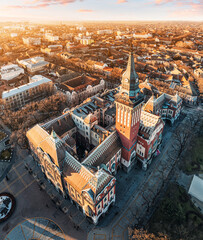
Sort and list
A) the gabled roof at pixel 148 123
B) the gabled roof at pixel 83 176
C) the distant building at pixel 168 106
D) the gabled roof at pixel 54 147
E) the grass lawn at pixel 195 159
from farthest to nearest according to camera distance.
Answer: the distant building at pixel 168 106 → the grass lawn at pixel 195 159 → the gabled roof at pixel 148 123 → the gabled roof at pixel 54 147 → the gabled roof at pixel 83 176

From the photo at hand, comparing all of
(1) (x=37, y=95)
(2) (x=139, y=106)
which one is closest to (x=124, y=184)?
(2) (x=139, y=106)

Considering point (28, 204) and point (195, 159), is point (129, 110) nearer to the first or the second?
point (195, 159)

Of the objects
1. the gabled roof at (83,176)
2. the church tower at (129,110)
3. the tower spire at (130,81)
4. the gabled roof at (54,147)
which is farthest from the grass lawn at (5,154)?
the tower spire at (130,81)

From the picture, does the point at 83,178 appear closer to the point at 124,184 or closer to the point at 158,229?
the point at 124,184

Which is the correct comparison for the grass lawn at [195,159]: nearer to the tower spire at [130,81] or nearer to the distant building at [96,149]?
the distant building at [96,149]

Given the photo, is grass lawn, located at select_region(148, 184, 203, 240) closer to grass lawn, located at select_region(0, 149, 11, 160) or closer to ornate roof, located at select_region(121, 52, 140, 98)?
ornate roof, located at select_region(121, 52, 140, 98)
